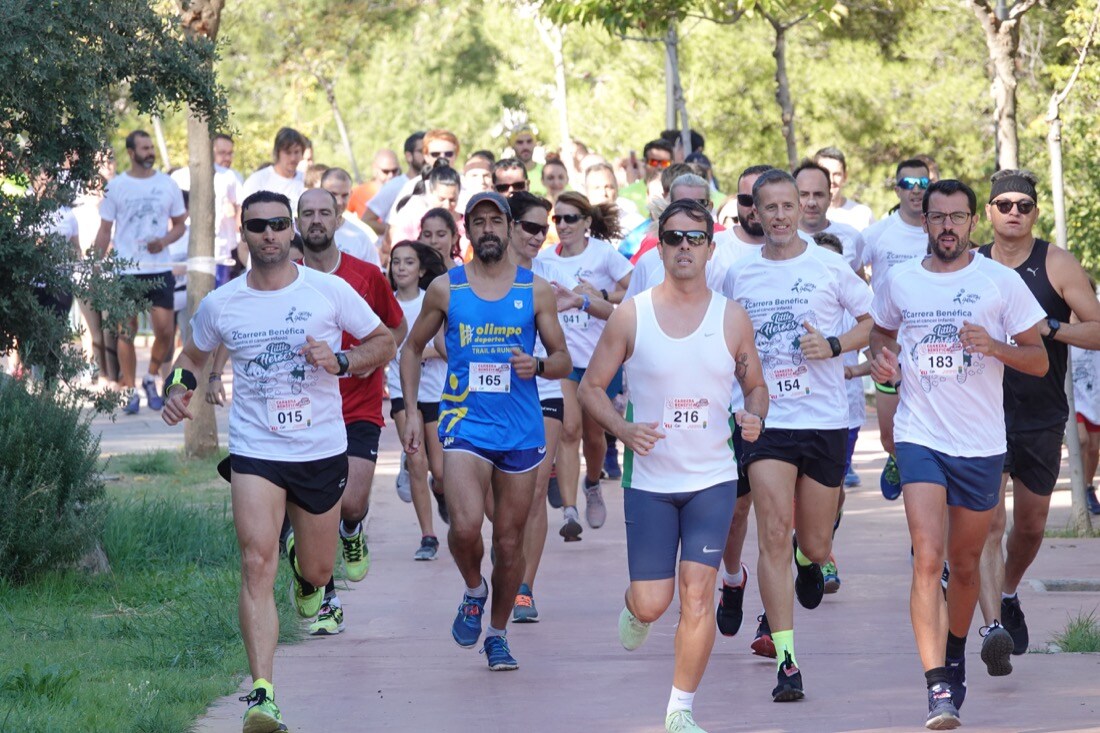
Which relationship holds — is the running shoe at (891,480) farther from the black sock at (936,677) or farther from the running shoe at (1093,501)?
the black sock at (936,677)

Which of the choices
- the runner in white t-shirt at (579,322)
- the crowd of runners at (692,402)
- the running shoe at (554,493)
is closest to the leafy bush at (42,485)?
the crowd of runners at (692,402)

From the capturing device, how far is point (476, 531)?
7.77 meters

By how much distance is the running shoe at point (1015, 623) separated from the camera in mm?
7848

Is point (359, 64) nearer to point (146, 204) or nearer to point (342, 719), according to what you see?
point (146, 204)

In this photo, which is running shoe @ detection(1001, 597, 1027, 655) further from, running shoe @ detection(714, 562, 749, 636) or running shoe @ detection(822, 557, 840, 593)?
running shoe @ detection(822, 557, 840, 593)

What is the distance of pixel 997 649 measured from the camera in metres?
7.27

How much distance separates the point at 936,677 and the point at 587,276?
5160mm

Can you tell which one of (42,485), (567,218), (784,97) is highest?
(784,97)

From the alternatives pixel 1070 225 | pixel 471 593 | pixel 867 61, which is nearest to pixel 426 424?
pixel 471 593

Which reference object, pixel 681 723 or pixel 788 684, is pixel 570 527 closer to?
pixel 788 684

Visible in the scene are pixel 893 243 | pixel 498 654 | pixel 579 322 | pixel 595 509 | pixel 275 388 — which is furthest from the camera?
pixel 595 509

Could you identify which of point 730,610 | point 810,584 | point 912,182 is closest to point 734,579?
point 730,610

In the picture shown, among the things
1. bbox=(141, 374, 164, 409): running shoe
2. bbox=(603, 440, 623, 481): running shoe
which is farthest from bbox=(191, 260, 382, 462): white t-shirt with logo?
bbox=(141, 374, 164, 409): running shoe

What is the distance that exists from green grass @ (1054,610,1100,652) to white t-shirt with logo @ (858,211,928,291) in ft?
10.3
